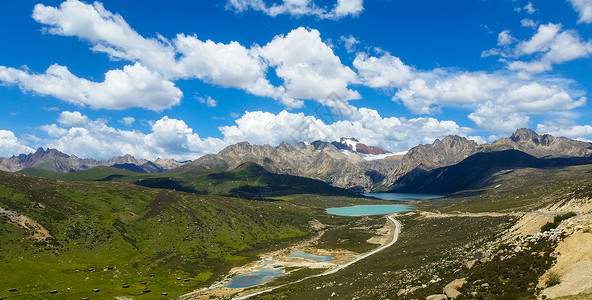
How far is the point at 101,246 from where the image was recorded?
141875 millimetres

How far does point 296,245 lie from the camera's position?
188 metres

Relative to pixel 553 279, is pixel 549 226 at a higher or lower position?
higher

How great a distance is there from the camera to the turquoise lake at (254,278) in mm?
111750

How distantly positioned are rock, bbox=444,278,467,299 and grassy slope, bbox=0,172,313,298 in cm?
8790

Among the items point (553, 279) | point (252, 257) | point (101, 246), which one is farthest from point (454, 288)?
point (101, 246)

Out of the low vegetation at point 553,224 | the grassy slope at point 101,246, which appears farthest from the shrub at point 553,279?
the grassy slope at point 101,246

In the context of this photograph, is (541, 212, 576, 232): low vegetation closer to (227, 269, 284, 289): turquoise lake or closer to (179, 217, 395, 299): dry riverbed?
(179, 217, 395, 299): dry riverbed

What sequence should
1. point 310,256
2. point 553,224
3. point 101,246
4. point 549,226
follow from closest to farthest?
1. point 553,224
2. point 549,226
3. point 101,246
4. point 310,256

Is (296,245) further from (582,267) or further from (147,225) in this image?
(582,267)

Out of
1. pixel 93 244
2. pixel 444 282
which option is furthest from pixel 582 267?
pixel 93 244

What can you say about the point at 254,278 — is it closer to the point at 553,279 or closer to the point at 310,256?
the point at 310,256

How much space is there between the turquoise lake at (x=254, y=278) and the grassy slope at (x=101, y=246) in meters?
11.3

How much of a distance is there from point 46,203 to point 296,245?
123455mm

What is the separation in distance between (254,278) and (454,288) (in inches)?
3440
